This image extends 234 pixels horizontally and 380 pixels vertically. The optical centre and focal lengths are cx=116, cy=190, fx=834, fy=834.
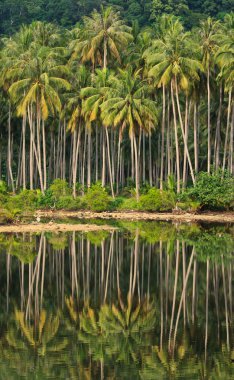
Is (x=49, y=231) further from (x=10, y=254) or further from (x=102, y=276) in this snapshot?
(x=102, y=276)

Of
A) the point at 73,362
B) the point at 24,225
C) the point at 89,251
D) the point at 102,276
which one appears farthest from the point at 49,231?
the point at 73,362

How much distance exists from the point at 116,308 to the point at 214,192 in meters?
40.4

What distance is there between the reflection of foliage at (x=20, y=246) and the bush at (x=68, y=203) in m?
21.3

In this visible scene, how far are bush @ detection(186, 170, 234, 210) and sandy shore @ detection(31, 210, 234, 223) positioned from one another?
3.05 ft

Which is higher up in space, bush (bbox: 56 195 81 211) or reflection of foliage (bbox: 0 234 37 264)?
bush (bbox: 56 195 81 211)

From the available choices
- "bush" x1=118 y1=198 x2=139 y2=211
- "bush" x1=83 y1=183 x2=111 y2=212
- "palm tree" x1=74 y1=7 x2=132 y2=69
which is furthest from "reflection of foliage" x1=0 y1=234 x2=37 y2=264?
"palm tree" x1=74 y1=7 x2=132 y2=69

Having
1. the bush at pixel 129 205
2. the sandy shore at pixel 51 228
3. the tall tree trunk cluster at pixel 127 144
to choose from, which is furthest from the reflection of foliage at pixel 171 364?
the tall tree trunk cluster at pixel 127 144

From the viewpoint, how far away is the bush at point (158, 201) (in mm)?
69875

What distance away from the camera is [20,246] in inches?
1757

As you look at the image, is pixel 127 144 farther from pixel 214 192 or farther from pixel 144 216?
pixel 214 192

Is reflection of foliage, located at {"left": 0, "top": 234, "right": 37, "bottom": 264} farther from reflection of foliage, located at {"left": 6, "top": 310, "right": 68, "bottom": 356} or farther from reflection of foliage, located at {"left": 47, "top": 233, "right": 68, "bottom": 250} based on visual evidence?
reflection of foliage, located at {"left": 6, "top": 310, "right": 68, "bottom": 356}

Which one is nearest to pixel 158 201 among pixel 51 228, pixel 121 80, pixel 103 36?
pixel 121 80

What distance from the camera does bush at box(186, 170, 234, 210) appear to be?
6775cm

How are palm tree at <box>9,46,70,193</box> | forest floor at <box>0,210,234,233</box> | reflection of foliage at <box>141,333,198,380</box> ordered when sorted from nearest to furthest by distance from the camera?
reflection of foliage at <box>141,333,198,380</box>, forest floor at <box>0,210,234,233</box>, palm tree at <box>9,46,70,193</box>
